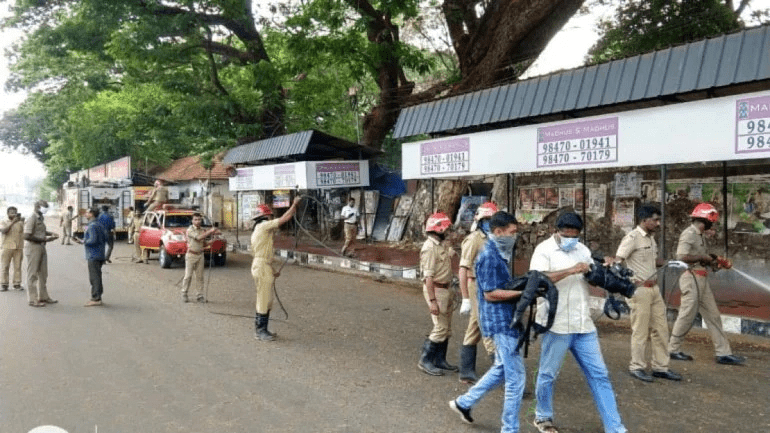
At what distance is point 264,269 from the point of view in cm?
794

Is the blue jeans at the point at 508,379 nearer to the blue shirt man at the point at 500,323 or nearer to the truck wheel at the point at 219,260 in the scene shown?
the blue shirt man at the point at 500,323

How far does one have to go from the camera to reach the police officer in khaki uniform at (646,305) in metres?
6.07

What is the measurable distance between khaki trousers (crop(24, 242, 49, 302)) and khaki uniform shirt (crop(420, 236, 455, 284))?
24.4 ft

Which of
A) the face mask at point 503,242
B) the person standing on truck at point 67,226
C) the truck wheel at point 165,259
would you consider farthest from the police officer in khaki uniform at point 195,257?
the person standing on truck at point 67,226

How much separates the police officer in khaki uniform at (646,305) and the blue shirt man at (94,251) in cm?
818

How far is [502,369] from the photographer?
4547 millimetres

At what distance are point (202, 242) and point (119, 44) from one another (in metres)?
10.4

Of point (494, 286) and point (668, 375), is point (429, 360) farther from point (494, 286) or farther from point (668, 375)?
point (668, 375)

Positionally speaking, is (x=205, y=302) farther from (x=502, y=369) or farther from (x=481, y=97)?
(x=502, y=369)

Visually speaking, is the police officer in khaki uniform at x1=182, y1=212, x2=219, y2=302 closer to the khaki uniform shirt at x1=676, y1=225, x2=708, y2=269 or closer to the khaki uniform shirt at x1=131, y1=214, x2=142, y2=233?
the khaki uniform shirt at x1=676, y1=225, x2=708, y2=269

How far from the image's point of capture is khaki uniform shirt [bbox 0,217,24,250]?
11.5 m

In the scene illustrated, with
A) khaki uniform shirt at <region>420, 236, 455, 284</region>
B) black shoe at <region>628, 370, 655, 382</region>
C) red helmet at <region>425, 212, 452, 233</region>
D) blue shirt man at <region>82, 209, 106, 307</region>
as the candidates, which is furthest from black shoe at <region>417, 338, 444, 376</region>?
blue shirt man at <region>82, 209, 106, 307</region>

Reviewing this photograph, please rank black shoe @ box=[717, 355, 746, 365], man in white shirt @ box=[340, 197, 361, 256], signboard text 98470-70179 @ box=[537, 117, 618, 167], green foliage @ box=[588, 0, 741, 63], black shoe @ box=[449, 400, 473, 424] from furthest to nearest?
man in white shirt @ box=[340, 197, 361, 256], green foliage @ box=[588, 0, 741, 63], signboard text 98470-70179 @ box=[537, 117, 618, 167], black shoe @ box=[717, 355, 746, 365], black shoe @ box=[449, 400, 473, 424]

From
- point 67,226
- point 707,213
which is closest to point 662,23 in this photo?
point 707,213
